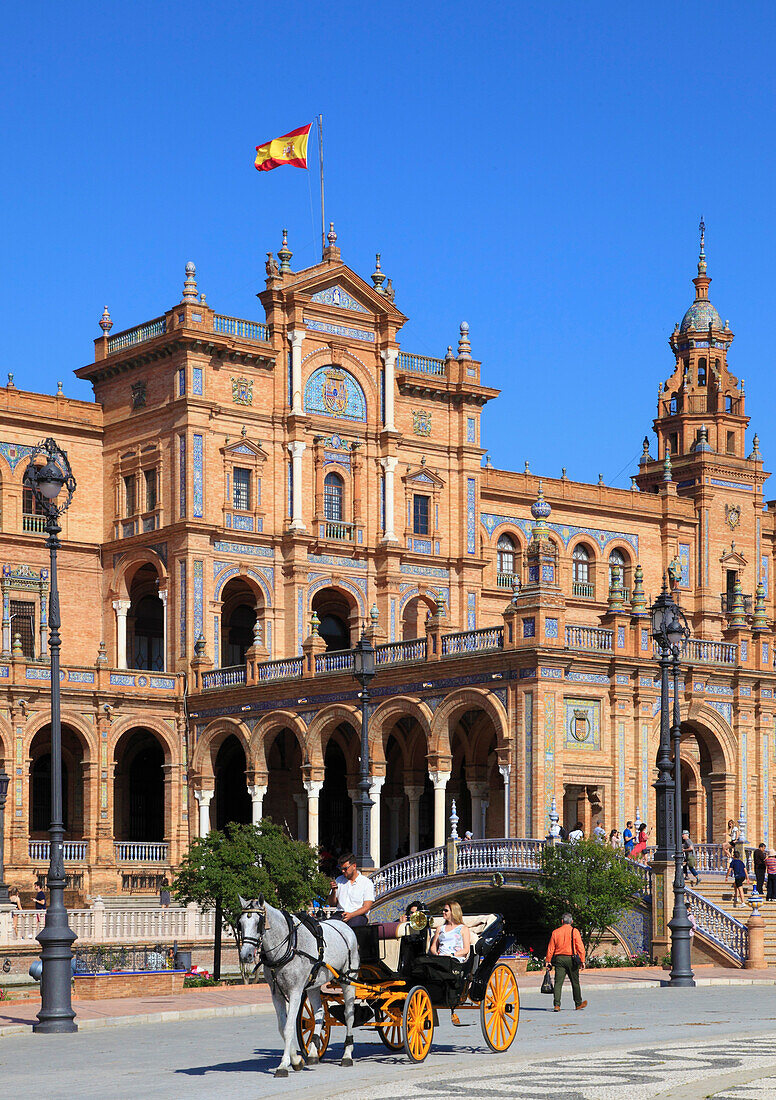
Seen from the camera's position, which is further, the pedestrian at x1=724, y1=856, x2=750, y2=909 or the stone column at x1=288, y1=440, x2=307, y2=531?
the stone column at x1=288, y1=440, x2=307, y2=531

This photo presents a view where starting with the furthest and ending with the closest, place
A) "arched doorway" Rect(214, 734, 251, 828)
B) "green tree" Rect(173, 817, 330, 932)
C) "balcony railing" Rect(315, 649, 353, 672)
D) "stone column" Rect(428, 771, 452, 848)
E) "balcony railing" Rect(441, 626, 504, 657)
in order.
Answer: "arched doorway" Rect(214, 734, 251, 828) → "balcony railing" Rect(315, 649, 353, 672) → "stone column" Rect(428, 771, 452, 848) → "balcony railing" Rect(441, 626, 504, 657) → "green tree" Rect(173, 817, 330, 932)

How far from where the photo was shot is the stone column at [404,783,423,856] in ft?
158

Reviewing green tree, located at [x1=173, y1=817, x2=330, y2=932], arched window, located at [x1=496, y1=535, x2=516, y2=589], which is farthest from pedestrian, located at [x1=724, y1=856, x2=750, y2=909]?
arched window, located at [x1=496, y1=535, x2=516, y2=589]

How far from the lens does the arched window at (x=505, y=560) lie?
6100 centimetres

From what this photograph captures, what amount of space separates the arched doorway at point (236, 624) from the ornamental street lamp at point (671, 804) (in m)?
24.8

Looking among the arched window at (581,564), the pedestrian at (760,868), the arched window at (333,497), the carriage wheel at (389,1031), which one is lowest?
the pedestrian at (760,868)

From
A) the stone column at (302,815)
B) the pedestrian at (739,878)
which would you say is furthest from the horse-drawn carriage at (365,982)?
the stone column at (302,815)

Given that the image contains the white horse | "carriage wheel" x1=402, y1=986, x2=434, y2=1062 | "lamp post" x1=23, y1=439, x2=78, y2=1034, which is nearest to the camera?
the white horse

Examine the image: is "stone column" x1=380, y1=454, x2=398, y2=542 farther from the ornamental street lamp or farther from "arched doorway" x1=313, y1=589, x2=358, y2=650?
the ornamental street lamp

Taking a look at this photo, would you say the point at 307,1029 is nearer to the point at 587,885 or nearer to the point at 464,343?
the point at 587,885

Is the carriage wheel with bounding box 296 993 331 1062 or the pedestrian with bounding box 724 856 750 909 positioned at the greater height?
the carriage wheel with bounding box 296 993 331 1062

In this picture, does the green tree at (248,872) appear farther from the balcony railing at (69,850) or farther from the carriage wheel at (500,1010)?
the carriage wheel at (500,1010)

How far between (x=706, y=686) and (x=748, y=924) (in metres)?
13.7

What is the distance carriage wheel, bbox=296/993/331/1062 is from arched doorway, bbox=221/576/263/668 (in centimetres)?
3931
